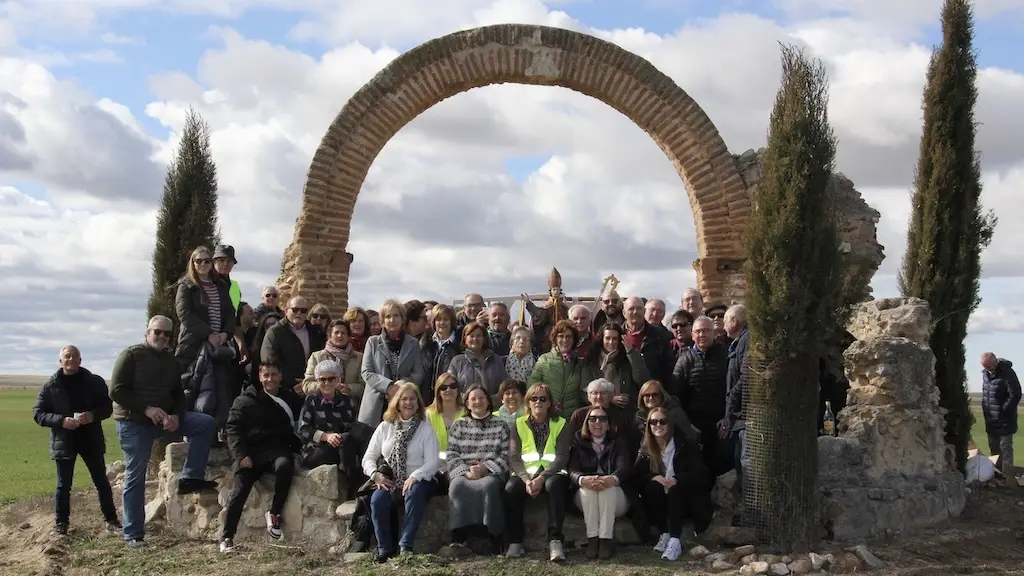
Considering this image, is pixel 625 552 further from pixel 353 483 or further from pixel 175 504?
pixel 175 504

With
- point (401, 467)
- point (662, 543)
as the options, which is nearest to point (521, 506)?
point (401, 467)

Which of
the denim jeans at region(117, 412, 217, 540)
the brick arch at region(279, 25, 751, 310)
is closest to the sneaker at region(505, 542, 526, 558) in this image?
the denim jeans at region(117, 412, 217, 540)

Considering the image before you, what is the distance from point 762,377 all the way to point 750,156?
14.7 ft

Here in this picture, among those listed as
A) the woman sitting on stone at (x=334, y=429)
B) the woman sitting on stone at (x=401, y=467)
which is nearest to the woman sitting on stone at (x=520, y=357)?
the woman sitting on stone at (x=401, y=467)

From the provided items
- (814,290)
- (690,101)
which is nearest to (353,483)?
(814,290)

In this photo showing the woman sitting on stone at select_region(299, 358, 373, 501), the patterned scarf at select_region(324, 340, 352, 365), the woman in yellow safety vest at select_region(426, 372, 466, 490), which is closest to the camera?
the woman in yellow safety vest at select_region(426, 372, 466, 490)

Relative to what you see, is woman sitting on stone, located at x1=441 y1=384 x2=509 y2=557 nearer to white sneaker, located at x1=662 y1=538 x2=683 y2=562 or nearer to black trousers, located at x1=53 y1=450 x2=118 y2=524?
white sneaker, located at x1=662 y1=538 x2=683 y2=562

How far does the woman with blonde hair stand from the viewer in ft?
28.3

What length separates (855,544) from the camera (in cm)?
788

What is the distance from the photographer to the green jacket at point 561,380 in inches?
313

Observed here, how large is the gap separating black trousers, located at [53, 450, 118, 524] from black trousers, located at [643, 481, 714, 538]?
15.2 feet

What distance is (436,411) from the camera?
7.70 m

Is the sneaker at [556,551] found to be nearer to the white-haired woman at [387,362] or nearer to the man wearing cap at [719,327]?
the white-haired woman at [387,362]

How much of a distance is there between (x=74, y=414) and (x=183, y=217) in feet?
13.0
